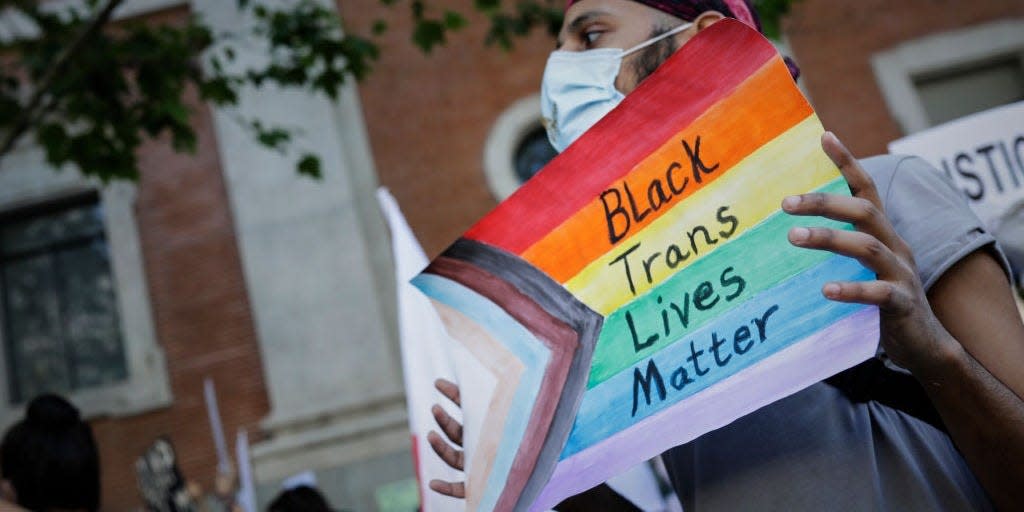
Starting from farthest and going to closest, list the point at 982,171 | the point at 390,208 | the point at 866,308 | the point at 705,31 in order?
the point at 982,171 → the point at 390,208 → the point at 705,31 → the point at 866,308

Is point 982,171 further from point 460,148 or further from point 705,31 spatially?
point 460,148

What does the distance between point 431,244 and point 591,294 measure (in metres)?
7.31

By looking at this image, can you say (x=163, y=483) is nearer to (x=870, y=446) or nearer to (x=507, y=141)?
(x=507, y=141)

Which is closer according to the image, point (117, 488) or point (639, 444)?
point (639, 444)

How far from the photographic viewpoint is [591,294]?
4.18 feet

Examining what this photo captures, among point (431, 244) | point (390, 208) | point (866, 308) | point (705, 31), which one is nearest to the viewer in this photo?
point (866, 308)

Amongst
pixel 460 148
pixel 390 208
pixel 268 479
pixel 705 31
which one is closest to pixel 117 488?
pixel 268 479

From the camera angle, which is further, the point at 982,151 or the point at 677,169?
the point at 982,151

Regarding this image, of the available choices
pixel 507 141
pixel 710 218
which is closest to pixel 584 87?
pixel 710 218

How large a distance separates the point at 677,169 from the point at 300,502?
3.40 meters

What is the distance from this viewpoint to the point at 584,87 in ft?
5.33

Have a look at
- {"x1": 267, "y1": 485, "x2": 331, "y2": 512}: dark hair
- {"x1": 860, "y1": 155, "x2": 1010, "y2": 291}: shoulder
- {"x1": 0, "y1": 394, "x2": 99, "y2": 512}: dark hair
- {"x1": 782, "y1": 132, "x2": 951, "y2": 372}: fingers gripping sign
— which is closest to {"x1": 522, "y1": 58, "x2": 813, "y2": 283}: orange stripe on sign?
{"x1": 782, "y1": 132, "x2": 951, "y2": 372}: fingers gripping sign

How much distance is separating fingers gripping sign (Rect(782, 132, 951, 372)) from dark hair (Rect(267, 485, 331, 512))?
350 cm

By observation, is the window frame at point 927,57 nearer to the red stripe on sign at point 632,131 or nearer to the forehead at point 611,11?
the forehead at point 611,11
